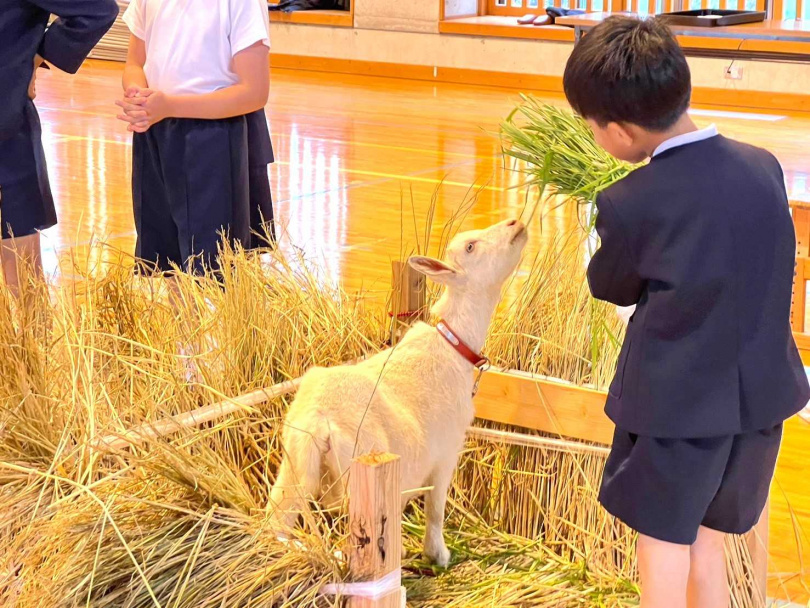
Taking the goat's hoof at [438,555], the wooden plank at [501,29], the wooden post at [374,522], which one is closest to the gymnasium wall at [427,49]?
the wooden plank at [501,29]

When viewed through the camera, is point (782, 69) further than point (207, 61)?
Yes

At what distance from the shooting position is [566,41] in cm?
986

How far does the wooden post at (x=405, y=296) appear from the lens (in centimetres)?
235

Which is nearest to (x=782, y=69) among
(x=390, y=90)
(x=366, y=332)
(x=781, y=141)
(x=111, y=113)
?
(x=781, y=141)

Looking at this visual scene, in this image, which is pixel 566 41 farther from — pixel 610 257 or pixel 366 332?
pixel 610 257

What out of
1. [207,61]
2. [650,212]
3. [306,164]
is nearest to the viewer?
[650,212]

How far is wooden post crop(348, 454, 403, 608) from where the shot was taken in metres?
1.41

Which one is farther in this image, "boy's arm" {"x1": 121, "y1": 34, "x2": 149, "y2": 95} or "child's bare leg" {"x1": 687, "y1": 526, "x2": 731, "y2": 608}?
"boy's arm" {"x1": 121, "y1": 34, "x2": 149, "y2": 95}

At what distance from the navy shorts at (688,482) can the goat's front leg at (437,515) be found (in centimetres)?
38

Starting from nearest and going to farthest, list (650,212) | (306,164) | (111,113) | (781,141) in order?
(650,212) < (306,164) < (781,141) < (111,113)

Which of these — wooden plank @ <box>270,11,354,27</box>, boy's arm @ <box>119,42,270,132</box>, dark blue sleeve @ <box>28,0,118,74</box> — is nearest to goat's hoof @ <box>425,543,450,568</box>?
boy's arm @ <box>119,42,270,132</box>

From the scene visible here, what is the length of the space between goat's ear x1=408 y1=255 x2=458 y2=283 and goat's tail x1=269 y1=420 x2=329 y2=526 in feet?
1.05

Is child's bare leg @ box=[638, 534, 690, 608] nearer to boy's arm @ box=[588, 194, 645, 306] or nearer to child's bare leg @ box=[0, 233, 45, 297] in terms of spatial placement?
boy's arm @ box=[588, 194, 645, 306]

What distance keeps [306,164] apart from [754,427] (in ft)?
17.0
